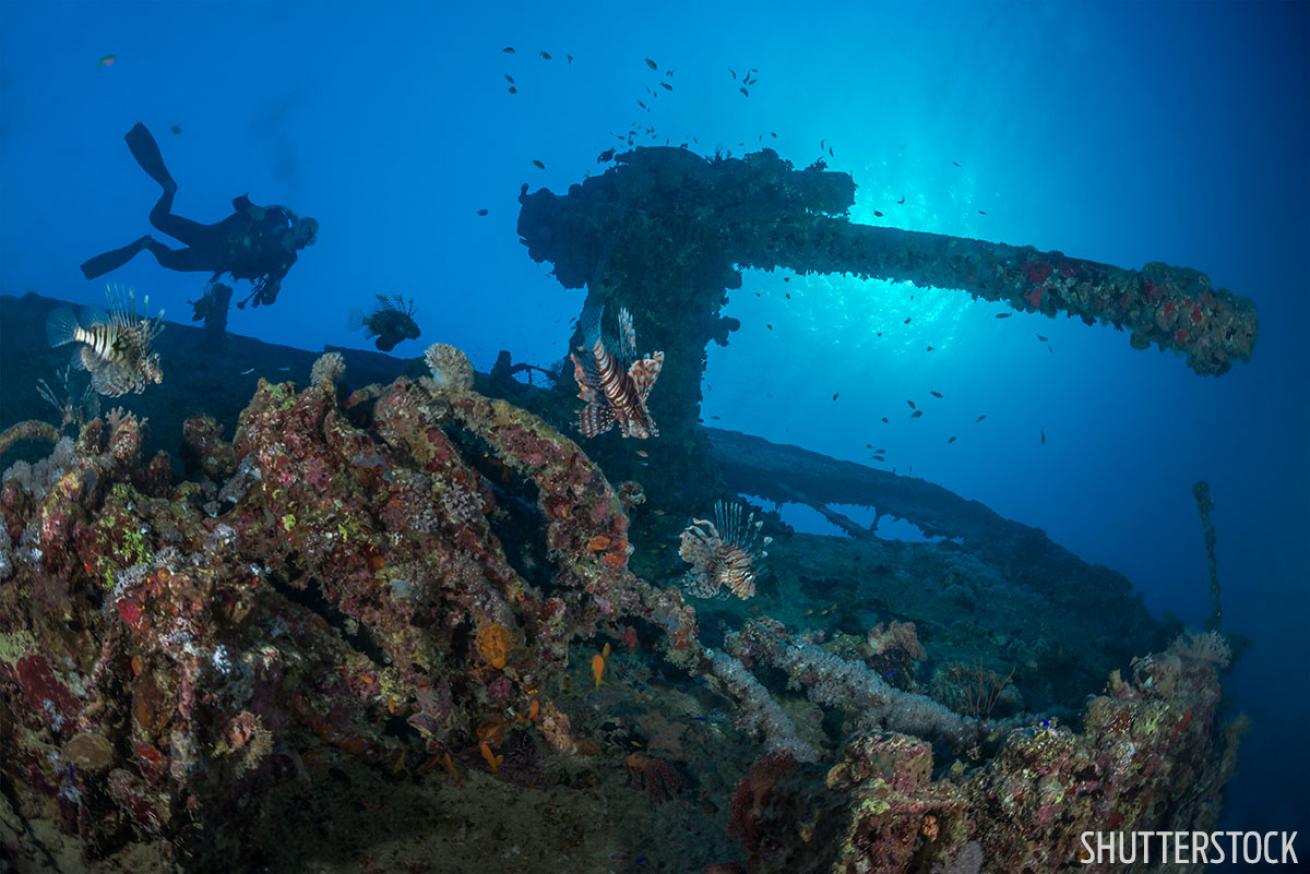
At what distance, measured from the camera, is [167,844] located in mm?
3398

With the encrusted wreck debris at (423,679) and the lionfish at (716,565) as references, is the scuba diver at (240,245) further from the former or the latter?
the lionfish at (716,565)

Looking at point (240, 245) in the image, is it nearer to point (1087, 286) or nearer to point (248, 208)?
point (248, 208)

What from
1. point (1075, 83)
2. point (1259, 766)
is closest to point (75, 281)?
point (1075, 83)

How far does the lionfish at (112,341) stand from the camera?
5.20 metres

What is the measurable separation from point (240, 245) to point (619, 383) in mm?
12868

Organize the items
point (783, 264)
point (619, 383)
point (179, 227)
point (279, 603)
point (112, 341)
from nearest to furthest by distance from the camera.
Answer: point (279, 603)
point (112, 341)
point (619, 383)
point (783, 264)
point (179, 227)

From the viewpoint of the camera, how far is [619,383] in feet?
18.0

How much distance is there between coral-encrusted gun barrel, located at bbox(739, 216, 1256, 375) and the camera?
416 inches

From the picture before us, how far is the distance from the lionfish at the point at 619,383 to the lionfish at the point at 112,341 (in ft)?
11.8

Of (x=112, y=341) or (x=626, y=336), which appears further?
(x=626, y=336)

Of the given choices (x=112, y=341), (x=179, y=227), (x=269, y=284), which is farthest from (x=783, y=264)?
(x=179, y=227)

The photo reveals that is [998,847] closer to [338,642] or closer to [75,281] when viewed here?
[338,642]

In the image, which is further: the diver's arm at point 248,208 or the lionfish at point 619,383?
the diver's arm at point 248,208

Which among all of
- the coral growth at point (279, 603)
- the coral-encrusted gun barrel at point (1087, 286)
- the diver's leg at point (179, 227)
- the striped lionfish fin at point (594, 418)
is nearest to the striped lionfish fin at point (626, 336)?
the striped lionfish fin at point (594, 418)
